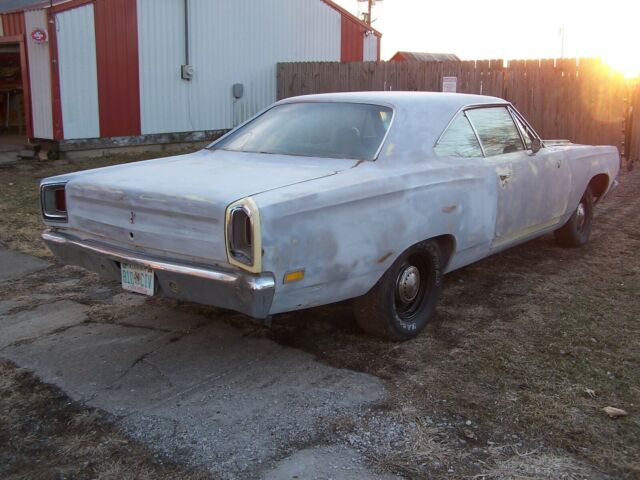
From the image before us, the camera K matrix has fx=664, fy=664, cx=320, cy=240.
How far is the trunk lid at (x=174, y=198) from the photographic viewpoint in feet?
11.0

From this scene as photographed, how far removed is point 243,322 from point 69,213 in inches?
52.9

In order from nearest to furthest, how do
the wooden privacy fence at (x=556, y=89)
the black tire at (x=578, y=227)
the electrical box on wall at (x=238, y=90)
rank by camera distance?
1. the black tire at (x=578, y=227)
2. the wooden privacy fence at (x=556, y=89)
3. the electrical box on wall at (x=238, y=90)

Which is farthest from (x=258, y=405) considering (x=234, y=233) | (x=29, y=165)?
(x=29, y=165)

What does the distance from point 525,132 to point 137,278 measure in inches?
142

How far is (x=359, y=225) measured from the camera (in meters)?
3.64

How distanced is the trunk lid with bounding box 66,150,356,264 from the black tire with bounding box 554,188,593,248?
339 centimetres

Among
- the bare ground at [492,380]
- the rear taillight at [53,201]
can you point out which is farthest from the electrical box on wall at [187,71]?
the rear taillight at [53,201]

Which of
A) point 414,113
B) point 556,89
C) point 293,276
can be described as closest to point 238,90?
point 556,89

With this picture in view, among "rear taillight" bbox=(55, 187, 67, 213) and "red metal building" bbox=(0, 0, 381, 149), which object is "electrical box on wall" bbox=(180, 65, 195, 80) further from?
"rear taillight" bbox=(55, 187, 67, 213)

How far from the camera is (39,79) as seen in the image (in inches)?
484

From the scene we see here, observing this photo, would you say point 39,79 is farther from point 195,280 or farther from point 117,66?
point 195,280

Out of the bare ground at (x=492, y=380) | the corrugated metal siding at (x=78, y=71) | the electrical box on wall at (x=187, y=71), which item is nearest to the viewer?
the bare ground at (x=492, y=380)

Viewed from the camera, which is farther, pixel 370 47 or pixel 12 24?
pixel 370 47

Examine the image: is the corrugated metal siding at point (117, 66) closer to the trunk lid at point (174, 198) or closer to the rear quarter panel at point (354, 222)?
the trunk lid at point (174, 198)
